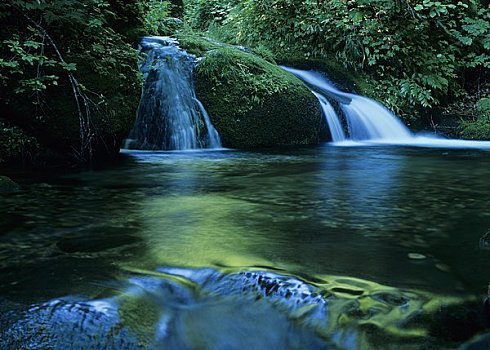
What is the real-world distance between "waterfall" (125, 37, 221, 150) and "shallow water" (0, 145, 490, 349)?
327 centimetres

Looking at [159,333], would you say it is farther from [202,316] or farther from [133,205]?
[133,205]

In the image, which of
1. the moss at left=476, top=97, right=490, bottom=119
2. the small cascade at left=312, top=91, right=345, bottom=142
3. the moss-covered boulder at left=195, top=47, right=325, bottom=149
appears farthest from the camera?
the moss at left=476, top=97, right=490, bottom=119

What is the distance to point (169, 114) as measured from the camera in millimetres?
8211

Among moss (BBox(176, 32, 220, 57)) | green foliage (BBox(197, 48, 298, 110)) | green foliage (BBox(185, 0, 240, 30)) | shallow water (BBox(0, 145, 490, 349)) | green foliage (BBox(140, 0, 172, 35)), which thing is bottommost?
shallow water (BBox(0, 145, 490, 349))

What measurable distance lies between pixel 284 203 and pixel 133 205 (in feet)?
3.92

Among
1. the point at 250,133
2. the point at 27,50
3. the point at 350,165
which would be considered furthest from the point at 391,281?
the point at 250,133

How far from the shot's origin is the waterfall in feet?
27.0

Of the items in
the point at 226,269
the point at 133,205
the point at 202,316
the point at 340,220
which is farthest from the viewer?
Result: the point at 133,205

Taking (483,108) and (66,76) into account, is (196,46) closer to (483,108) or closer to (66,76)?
(66,76)

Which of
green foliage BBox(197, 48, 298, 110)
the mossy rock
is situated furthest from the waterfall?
the mossy rock

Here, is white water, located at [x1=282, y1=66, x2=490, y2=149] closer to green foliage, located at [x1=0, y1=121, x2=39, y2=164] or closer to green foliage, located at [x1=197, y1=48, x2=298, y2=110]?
green foliage, located at [x1=197, y1=48, x2=298, y2=110]

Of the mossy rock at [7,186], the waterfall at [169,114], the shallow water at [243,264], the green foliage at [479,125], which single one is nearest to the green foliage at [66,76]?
the mossy rock at [7,186]

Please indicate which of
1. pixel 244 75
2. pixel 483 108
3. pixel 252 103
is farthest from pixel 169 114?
pixel 483 108

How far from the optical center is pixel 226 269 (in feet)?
8.26
